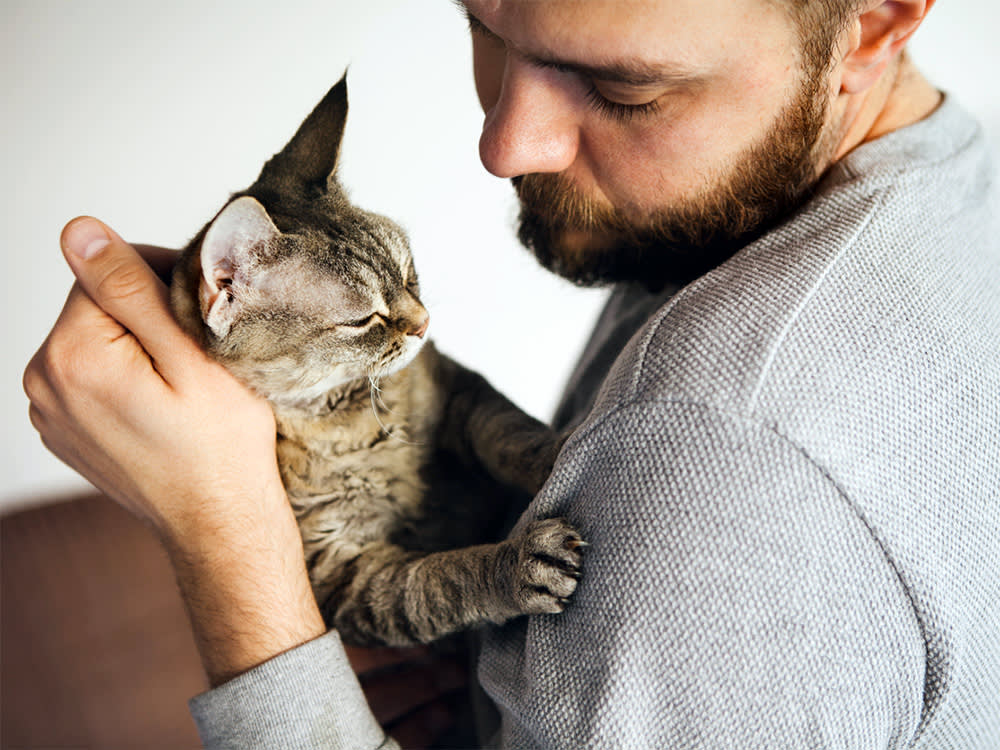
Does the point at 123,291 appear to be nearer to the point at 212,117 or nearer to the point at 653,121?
the point at 653,121

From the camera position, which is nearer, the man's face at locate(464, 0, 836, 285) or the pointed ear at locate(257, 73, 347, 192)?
the man's face at locate(464, 0, 836, 285)

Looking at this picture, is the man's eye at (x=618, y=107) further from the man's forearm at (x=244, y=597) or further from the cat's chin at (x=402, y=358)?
the man's forearm at (x=244, y=597)

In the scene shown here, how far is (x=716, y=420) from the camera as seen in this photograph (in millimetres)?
655

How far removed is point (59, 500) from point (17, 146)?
982 mm

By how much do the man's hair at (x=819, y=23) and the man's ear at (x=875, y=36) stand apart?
0.03m

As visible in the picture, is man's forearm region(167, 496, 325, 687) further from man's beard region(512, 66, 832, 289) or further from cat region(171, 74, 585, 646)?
man's beard region(512, 66, 832, 289)

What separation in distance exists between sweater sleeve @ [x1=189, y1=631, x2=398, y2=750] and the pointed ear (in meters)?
0.74

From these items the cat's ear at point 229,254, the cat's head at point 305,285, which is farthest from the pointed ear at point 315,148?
the cat's ear at point 229,254

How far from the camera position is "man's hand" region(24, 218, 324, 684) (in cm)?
97

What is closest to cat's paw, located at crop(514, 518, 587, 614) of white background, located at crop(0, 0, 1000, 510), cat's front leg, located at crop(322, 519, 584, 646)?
cat's front leg, located at crop(322, 519, 584, 646)

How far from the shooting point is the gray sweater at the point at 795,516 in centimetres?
64

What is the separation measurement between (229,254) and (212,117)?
132cm

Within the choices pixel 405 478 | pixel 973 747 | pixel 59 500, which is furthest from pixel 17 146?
pixel 973 747

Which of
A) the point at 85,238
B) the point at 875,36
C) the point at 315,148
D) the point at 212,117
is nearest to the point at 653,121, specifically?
the point at 875,36
